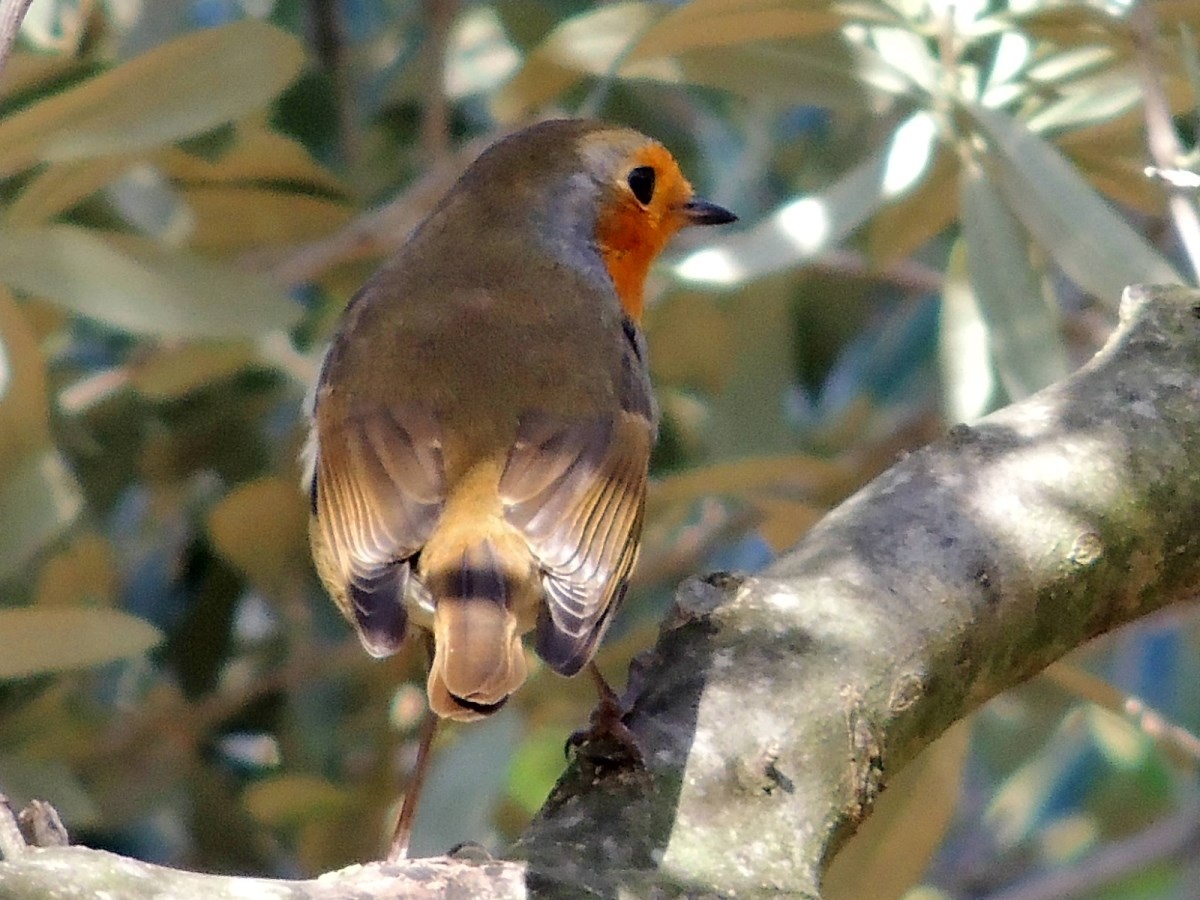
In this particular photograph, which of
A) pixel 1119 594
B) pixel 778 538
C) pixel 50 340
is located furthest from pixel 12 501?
pixel 1119 594

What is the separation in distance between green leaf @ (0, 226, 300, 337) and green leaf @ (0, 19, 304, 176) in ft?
0.47

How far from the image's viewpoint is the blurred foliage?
303cm

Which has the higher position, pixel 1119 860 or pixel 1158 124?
pixel 1158 124

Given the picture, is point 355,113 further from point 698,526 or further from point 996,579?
point 996,579

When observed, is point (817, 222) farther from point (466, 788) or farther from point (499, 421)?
point (466, 788)

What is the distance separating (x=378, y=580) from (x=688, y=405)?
2.69 metres

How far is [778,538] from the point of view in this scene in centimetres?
325

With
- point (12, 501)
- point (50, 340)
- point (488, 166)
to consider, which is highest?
point (488, 166)

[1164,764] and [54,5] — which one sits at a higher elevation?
[54,5]

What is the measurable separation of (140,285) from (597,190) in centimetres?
85

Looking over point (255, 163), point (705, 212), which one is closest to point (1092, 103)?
point (705, 212)

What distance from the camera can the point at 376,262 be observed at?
4410mm

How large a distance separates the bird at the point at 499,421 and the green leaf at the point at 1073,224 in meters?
0.65

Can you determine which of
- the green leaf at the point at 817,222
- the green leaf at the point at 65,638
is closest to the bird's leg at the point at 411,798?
the green leaf at the point at 65,638
